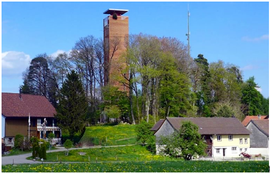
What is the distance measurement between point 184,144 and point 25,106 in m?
25.3

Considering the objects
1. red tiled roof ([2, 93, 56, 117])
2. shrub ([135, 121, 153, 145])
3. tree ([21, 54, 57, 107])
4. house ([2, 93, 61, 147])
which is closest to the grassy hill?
shrub ([135, 121, 153, 145])

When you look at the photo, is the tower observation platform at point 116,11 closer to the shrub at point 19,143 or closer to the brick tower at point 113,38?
the brick tower at point 113,38

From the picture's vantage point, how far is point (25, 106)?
176ft

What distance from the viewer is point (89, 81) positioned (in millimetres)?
63031

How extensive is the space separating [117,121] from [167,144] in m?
25.2

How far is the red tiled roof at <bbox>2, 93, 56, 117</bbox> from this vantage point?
167 feet

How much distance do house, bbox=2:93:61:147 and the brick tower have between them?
389 inches

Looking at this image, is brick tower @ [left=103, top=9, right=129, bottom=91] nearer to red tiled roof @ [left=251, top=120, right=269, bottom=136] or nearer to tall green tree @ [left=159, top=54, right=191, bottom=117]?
tall green tree @ [left=159, top=54, right=191, bottom=117]

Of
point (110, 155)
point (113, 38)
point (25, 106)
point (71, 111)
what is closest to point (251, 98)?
point (113, 38)

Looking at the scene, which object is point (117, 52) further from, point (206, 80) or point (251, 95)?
point (251, 95)

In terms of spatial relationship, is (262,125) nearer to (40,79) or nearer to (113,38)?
(113,38)

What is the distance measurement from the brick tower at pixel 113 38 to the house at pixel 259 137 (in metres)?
18.8

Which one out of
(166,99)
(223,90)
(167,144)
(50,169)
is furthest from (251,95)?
(50,169)

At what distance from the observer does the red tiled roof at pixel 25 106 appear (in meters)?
51.0
